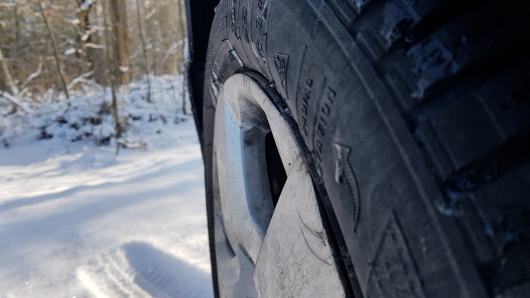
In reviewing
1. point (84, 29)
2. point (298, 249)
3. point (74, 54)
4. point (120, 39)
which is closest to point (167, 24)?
point (74, 54)

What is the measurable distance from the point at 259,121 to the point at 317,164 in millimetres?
438

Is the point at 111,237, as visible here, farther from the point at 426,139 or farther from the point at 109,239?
the point at 426,139

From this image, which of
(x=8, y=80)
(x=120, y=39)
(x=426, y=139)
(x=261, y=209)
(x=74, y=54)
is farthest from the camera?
(x=74, y=54)

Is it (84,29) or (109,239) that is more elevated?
(84,29)

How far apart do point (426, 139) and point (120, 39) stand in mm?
8270

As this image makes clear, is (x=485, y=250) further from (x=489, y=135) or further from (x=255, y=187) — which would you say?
(x=255, y=187)

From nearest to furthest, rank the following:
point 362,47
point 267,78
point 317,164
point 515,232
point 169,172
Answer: point 515,232, point 362,47, point 317,164, point 267,78, point 169,172

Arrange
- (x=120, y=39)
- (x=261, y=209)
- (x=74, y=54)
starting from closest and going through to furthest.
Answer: (x=261, y=209)
(x=120, y=39)
(x=74, y=54)

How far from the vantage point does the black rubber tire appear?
36 cm

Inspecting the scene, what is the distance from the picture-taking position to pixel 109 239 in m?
2.06

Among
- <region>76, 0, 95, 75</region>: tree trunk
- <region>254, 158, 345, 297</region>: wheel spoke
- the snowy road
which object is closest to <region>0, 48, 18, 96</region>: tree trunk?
<region>76, 0, 95, 75</region>: tree trunk

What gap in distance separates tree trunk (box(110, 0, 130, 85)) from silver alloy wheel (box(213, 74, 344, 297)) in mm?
7095

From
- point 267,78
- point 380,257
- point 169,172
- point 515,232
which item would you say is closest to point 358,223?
point 380,257

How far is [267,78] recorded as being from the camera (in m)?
0.81
